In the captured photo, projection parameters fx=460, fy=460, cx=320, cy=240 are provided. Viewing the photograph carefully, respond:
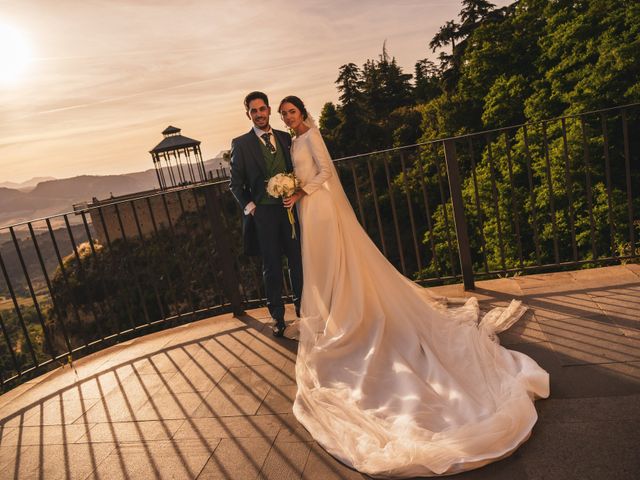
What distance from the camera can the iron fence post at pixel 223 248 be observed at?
3.75 meters

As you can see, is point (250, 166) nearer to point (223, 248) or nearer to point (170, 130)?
point (223, 248)

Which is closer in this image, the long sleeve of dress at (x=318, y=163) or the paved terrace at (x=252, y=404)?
the paved terrace at (x=252, y=404)

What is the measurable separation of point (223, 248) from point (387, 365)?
→ 1.96 metres

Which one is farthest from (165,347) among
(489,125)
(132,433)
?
(489,125)

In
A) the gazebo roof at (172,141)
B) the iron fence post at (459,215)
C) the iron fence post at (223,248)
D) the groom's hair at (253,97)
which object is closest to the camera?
the groom's hair at (253,97)

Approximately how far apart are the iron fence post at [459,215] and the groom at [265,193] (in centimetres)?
120

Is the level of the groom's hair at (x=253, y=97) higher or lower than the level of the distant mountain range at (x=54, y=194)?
lower

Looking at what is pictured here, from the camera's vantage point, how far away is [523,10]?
2095 centimetres

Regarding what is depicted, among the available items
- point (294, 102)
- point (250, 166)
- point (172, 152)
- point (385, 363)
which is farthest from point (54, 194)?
point (385, 363)

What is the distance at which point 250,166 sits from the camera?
324cm

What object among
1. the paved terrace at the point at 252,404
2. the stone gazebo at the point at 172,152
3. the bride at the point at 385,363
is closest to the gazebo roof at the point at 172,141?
the stone gazebo at the point at 172,152

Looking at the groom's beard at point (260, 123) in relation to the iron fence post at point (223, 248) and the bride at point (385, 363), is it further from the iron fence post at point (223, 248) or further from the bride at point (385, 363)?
the iron fence post at point (223, 248)

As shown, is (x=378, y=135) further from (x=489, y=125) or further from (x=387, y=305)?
(x=387, y=305)

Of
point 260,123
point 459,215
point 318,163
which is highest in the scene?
point 260,123
